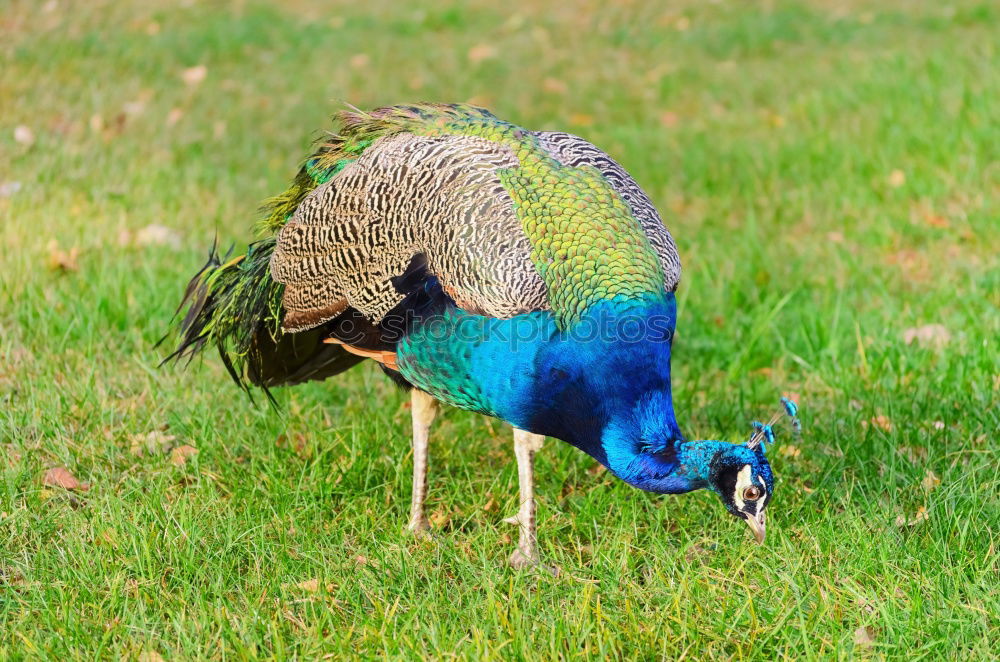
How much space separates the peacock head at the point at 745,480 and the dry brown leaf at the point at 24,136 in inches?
190

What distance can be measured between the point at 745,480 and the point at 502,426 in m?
1.49

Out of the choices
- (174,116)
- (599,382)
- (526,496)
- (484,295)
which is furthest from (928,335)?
(174,116)

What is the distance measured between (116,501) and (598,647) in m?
1.56

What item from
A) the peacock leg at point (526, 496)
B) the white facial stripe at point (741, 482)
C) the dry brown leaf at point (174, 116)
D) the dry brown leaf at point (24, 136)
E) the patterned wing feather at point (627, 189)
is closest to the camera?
the white facial stripe at point (741, 482)

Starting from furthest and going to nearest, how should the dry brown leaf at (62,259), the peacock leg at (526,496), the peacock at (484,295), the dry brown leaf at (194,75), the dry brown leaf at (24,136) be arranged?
the dry brown leaf at (194,75) < the dry brown leaf at (24,136) < the dry brown leaf at (62,259) < the peacock leg at (526,496) < the peacock at (484,295)

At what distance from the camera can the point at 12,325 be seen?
4.48 metres

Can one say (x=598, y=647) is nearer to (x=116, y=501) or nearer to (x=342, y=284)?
(x=342, y=284)

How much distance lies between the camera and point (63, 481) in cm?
362

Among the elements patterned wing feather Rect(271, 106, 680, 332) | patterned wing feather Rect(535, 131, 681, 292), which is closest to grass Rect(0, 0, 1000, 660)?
patterned wing feather Rect(271, 106, 680, 332)

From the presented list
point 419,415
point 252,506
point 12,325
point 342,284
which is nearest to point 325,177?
point 342,284

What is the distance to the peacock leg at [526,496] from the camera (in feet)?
11.0

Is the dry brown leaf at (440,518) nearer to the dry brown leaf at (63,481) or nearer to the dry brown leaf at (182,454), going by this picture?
the dry brown leaf at (182,454)

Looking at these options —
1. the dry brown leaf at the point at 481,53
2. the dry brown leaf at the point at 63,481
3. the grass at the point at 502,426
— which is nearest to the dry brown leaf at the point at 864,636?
the grass at the point at 502,426

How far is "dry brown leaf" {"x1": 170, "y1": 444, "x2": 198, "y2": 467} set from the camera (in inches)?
148
